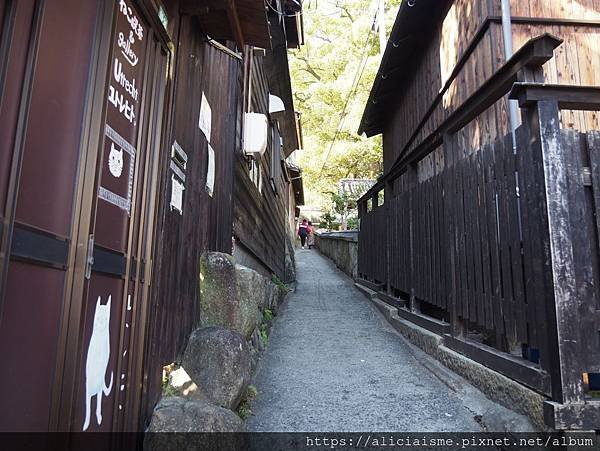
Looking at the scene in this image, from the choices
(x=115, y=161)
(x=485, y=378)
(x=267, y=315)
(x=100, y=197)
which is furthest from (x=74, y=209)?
(x=267, y=315)

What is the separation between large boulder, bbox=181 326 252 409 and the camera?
321cm

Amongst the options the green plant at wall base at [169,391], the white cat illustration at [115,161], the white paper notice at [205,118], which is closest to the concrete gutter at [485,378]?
the green plant at wall base at [169,391]

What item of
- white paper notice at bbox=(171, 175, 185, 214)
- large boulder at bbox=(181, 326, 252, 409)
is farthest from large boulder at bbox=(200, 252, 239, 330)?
white paper notice at bbox=(171, 175, 185, 214)

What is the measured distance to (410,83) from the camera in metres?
9.18

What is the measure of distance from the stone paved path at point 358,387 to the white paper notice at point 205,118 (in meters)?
2.69

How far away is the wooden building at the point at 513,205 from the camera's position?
2734 mm

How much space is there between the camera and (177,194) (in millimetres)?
3297

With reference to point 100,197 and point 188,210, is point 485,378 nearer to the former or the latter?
point 188,210

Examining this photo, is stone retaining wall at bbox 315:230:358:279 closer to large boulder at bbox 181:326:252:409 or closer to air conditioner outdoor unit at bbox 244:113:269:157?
air conditioner outdoor unit at bbox 244:113:269:157

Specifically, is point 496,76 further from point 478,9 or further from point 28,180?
point 28,180

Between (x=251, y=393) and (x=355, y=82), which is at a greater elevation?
(x=355, y=82)

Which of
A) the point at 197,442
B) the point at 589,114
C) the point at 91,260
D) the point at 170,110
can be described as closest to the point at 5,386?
the point at 91,260

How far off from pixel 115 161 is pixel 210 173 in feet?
7.03

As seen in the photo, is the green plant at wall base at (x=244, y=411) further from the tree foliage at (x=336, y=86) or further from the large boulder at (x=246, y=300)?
the tree foliage at (x=336, y=86)
